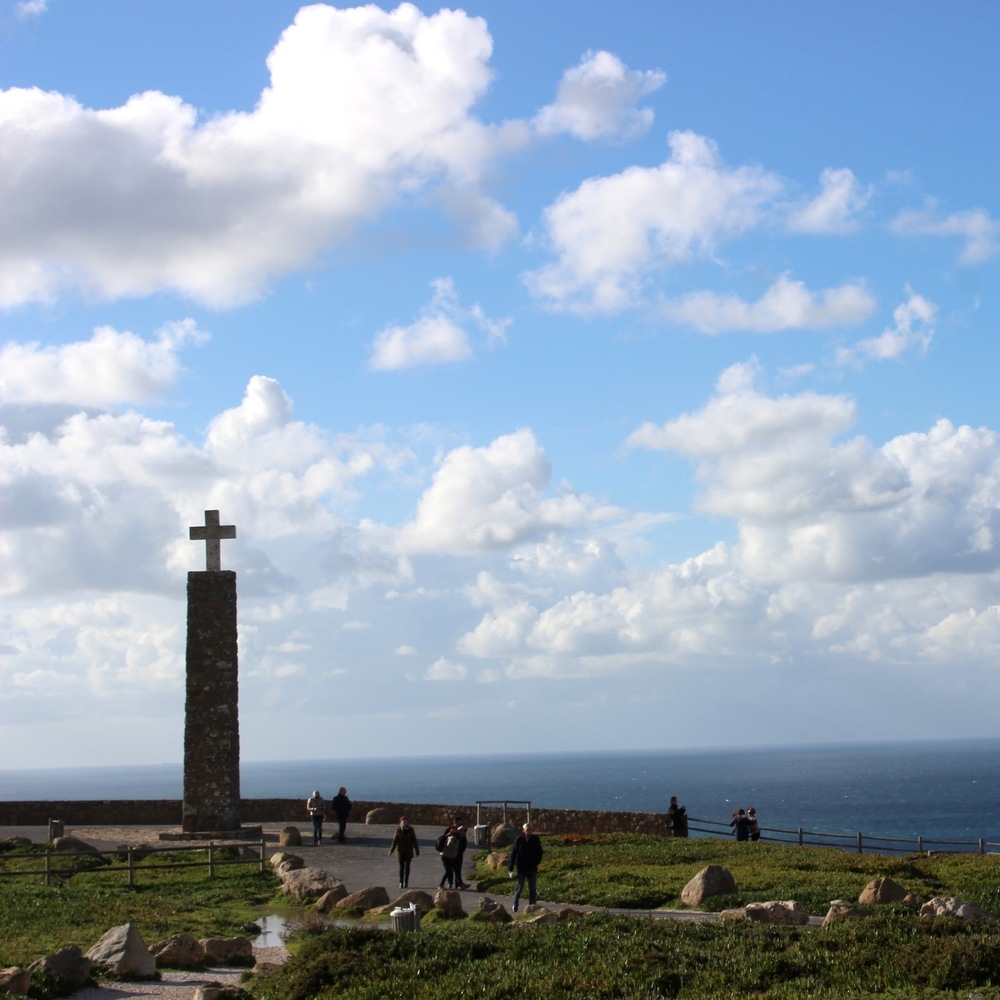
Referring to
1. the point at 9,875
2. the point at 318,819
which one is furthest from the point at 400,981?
the point at 318,819

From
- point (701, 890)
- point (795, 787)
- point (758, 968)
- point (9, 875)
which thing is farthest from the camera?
point (795, 787)

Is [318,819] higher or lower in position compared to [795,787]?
higher

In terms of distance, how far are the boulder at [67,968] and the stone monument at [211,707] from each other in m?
16.9

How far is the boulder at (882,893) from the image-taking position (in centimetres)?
1750

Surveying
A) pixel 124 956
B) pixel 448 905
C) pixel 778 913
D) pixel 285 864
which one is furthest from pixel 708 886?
pixel 124 956

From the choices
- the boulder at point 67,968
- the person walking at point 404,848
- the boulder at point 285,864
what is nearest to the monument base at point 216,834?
the boulder at point 285,864

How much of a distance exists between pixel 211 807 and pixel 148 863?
15.9 feet

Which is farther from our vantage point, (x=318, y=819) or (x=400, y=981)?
(x=318, y=819)

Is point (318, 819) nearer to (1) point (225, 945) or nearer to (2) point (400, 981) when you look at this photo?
(1) point (225, 945)

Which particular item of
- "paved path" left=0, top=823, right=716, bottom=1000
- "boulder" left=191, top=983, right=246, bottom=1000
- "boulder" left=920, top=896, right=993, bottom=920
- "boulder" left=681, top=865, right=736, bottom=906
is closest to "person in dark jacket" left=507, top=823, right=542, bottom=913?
"paved path" left=0, top=823, right=716, bottom=1000

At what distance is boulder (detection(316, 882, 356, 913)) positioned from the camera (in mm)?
19719

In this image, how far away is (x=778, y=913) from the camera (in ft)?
53.6

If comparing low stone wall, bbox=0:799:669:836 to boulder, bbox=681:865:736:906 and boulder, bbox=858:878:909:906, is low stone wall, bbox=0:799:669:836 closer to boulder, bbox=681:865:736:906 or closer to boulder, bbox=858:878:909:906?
boulder, bbox=681:865:736:906

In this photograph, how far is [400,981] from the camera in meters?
12.4
